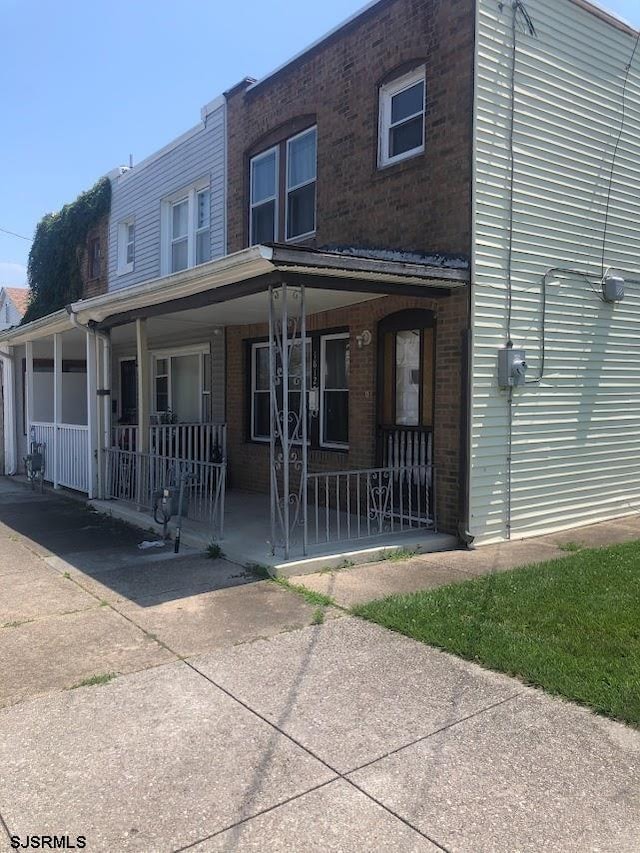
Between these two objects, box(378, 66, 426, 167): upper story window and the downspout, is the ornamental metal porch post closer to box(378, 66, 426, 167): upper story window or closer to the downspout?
box(378, 66, 426, 167): upper story window

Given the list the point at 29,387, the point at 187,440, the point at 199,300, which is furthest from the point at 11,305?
the point at 199,300

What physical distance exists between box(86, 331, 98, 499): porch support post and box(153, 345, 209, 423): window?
2.64 metres

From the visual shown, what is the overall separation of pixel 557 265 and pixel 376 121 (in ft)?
9.57

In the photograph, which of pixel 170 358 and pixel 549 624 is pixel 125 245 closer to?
pixel 170 358

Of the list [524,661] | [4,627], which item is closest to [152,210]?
[4,627]

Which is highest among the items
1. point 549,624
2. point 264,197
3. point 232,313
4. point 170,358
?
point 264,197

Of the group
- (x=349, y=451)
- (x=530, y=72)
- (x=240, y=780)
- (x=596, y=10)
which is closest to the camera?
(x=240, y=780)

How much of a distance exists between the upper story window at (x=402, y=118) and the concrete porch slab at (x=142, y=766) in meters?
6.80

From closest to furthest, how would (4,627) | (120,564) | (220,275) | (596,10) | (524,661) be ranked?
(524,661) < (4,627) < (220,275) < (120,564) < (596,10)

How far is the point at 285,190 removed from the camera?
10.5 m

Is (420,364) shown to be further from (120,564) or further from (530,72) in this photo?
(120,564)

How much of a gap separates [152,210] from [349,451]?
7876 mm

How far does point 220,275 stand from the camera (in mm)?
6594

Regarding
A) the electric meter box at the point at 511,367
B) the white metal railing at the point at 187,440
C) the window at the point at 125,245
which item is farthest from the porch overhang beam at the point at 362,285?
the window at the point at 125,245
